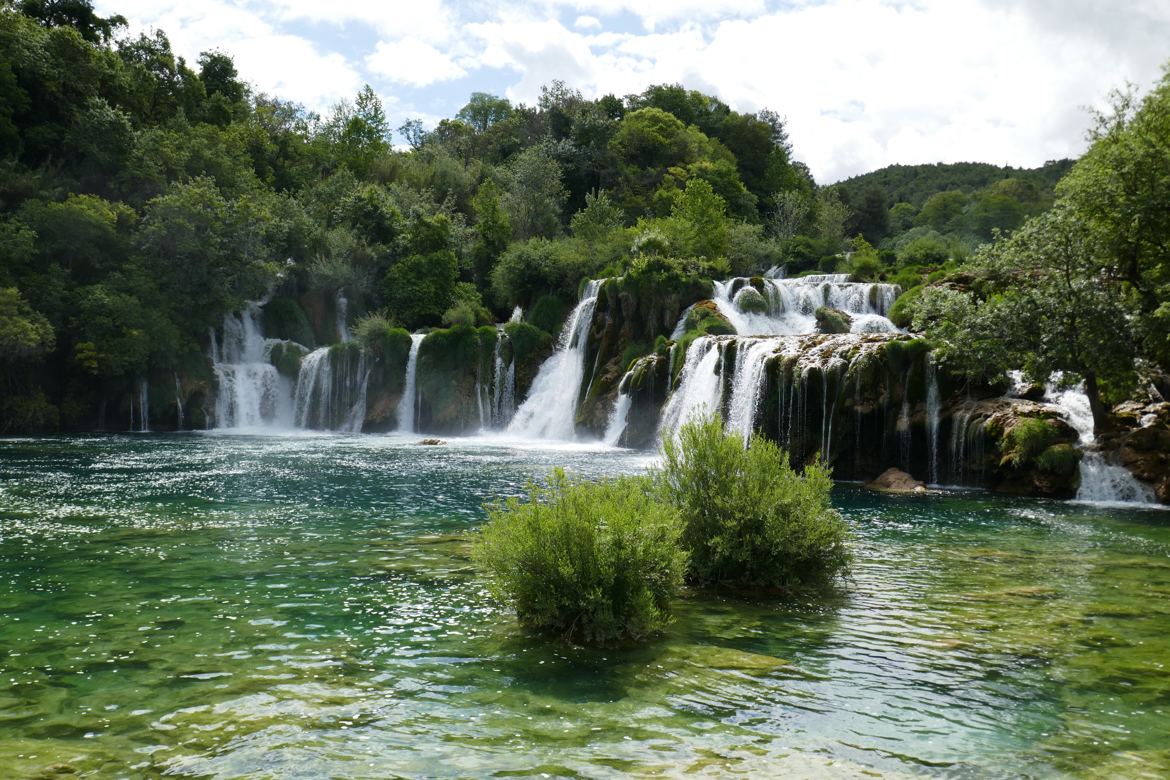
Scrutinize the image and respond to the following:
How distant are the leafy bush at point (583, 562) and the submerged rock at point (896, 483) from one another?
1563 cm

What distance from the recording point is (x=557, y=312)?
1876 inches

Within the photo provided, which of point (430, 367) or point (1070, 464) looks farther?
point (430, 367)

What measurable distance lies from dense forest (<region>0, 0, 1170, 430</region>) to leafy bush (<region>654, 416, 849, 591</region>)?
14.0 metres

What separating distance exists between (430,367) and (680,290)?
13.8m

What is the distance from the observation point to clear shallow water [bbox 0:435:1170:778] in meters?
5.95

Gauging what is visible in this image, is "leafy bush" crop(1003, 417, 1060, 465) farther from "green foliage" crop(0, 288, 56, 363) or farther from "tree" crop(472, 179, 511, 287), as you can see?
"tree" crop(472, 179, 511, 287)

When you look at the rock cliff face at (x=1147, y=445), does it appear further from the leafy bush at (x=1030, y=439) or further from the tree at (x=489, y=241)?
the tree at (x=489, y=241)

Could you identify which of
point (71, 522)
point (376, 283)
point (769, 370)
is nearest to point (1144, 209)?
point (769, 370)

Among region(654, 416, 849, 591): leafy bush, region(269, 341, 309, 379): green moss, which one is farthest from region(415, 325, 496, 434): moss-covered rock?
region(654, 416, 849, 591): leafy bush

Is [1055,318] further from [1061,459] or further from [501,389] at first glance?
[501,389]

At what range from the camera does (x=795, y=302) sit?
4094 cm

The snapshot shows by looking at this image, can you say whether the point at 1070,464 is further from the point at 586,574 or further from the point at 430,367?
the point at 430,367

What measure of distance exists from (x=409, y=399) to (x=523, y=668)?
37.8 m

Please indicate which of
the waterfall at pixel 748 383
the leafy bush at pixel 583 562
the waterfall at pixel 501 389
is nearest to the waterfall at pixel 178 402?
the waterfall at pixel 501 389
